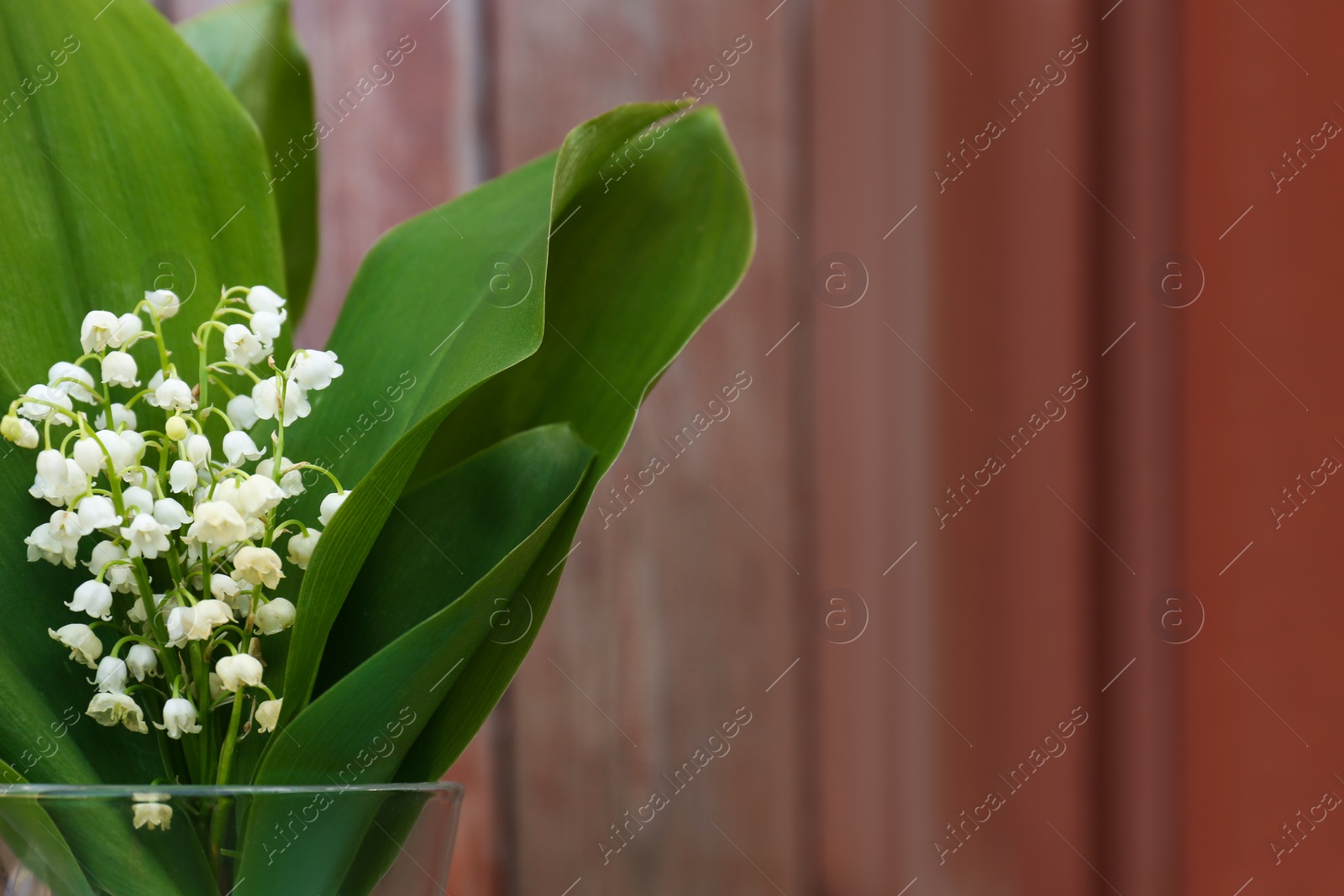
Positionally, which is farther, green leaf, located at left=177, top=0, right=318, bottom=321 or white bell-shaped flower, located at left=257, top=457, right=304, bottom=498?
green leaf, located at left=177, top=0, right=318, bottom=321

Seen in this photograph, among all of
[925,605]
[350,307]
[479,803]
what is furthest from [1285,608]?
[479,803]

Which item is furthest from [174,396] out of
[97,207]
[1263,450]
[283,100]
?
[1263,450]

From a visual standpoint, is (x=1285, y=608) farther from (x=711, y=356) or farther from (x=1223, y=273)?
(x=711, y=356)

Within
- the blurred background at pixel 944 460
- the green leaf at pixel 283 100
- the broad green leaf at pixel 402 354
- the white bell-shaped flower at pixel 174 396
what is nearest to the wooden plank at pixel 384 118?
the blurred background at pixel 944 460

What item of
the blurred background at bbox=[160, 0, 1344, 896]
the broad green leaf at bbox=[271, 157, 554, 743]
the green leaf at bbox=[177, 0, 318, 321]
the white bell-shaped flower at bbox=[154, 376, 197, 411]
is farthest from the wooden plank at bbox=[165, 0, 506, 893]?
the white bell-shaped flower at bbox=[154, 376, 197, 411]

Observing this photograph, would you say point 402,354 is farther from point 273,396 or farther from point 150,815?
point 150,815

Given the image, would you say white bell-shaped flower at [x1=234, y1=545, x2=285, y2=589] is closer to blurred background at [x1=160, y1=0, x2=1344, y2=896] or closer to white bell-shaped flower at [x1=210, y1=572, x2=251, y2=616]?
white bell-shaped flower at [x1=210, y1=572, x2=251, y2=616]

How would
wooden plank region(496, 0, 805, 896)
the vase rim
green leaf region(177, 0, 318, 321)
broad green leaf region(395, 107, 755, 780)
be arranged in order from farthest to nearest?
wooden plank region(496, 0, 805, 896), green leaf region(177, 0, 318, 321), broad green leaf region(395, 107, 755, 780), the vase rim

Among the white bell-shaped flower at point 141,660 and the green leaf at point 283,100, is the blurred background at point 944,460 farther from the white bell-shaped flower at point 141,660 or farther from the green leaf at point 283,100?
the white bell-shaped flower at point 141,660
